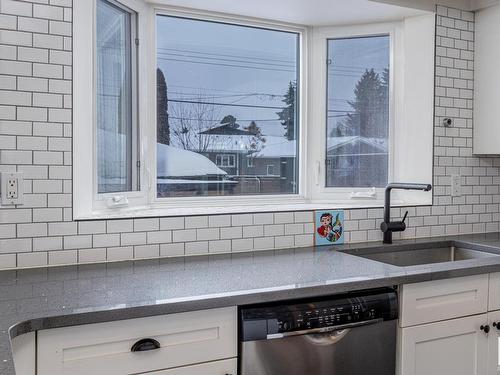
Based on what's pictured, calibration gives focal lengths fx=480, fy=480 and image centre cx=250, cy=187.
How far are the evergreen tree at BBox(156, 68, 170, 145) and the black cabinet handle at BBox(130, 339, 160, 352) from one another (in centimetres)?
118

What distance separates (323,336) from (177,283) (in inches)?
20.3

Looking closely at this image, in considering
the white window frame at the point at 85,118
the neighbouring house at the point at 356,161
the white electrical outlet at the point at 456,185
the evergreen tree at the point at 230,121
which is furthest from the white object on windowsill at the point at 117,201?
the white electrical outlet at the point at 456,185

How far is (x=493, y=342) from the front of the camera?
200cm

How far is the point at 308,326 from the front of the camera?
156 centimetres

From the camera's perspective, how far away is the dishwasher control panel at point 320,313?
1.49 meters

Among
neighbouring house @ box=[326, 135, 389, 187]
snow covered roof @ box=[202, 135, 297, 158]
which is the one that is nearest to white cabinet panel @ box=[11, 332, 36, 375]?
snow covered roof @ box=[202, 135, 297, 158]

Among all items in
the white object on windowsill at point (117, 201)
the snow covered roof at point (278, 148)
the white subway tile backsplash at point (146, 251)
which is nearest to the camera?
the white subway tile backsplash at point (146, 251)

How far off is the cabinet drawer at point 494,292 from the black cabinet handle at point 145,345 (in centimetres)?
141

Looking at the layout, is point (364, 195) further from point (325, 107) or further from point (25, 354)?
point (25, 354)

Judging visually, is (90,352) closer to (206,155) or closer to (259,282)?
(259,282)

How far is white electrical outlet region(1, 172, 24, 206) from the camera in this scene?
1717 millimetres

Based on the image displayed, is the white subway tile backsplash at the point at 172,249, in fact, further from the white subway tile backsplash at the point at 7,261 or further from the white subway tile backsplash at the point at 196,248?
the white subway tile backsplash at the point at 7,261

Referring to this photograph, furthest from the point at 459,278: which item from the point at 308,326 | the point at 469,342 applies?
the point at 308,326

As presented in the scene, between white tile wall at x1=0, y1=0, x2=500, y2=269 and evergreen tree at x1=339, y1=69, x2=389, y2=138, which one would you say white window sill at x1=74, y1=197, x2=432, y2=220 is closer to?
white tile wall at x1=0, y1=0, x2=500, y2=269
